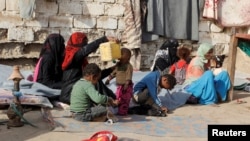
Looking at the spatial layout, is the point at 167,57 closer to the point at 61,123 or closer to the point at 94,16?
the point at 94,16

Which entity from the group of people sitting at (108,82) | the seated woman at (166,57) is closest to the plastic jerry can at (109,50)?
the group of people sitting at (108,82)

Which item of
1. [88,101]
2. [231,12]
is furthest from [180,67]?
[231,12]

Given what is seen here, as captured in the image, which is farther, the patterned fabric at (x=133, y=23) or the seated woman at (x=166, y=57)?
the patterned fabric at (x=133, y=23)

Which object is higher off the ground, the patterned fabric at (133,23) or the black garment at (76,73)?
the patterned fabric at (133,23)

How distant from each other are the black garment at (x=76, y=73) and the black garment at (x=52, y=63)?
0.39 metres

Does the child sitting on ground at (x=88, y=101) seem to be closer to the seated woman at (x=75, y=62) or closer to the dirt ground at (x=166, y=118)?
the dirt ground at (x=166, y=118)

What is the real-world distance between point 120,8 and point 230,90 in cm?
312

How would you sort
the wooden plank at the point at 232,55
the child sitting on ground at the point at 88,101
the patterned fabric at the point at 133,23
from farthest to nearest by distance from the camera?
the patterned fabric at the point at 133,23 < the wooden plank at the point at 232,55 < the child sitting on ground at the point at 88,101

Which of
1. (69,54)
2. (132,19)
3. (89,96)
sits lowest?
(89,96)

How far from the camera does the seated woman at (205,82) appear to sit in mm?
5754

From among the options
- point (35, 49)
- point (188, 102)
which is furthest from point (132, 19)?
point (188, 102)

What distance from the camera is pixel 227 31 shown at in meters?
8.93

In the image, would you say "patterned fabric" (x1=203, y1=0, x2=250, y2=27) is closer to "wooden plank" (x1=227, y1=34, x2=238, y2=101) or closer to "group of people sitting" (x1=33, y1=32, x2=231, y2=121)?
"group of people sitting" (x1=33, y1=32, x2=231, y2=121)

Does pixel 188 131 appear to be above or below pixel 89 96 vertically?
below
